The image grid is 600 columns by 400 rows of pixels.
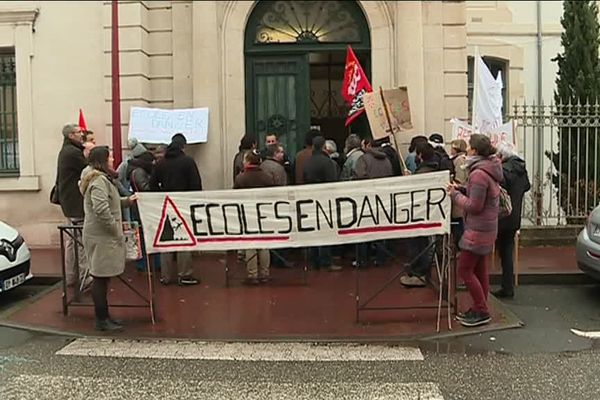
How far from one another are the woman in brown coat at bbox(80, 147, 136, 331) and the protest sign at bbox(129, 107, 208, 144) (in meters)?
4.11

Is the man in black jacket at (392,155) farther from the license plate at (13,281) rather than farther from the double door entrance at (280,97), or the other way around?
the license plate at (13,281)

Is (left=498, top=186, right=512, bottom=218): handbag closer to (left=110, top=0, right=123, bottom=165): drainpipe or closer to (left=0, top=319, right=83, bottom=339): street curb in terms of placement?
(left=0, top=319, right=83, bottom=339): street curb

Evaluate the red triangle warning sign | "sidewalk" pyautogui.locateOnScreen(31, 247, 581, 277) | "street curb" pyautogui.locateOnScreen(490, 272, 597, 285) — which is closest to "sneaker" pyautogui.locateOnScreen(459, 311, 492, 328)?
"street curb" pyautogui.locateOnScreen(490, 272, 597, 285)

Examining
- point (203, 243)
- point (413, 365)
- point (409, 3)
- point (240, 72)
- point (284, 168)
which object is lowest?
point (413, 365)

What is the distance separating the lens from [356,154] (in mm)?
9391

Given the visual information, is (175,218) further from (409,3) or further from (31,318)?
(409,3)

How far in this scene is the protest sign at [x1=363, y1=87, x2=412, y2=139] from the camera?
9703 mm

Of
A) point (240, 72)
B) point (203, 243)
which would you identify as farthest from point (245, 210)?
point (240, 72)

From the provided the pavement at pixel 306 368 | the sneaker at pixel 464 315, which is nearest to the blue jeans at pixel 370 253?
the sneaker at pixel 464 315

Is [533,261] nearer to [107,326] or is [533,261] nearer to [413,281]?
[413,281]

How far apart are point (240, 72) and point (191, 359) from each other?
20.9ft

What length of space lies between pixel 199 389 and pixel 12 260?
3.81m

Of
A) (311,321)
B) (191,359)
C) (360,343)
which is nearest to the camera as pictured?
(191,359)

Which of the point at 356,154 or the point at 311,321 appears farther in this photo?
the point at 356,154
